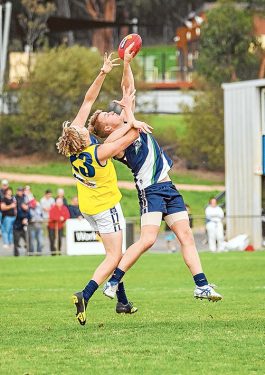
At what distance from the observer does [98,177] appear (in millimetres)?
11867

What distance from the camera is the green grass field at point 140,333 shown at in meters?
9.32

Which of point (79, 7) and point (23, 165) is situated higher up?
point (79, 7)

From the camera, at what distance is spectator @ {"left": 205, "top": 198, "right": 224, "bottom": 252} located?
33281 millimetres

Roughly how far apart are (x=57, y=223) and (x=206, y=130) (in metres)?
22.5

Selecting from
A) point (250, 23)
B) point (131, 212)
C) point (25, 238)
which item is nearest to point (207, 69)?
point (250, 23)

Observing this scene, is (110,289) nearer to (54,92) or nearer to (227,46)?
(54,92)

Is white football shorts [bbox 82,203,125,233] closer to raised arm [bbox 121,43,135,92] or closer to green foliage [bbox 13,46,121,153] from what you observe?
raised arm [bbox 121,43,135,92]

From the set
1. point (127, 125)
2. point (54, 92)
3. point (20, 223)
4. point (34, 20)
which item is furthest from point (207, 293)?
point (34, 20)

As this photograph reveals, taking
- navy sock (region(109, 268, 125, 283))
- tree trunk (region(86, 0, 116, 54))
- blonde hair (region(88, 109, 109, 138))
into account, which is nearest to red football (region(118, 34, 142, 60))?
blonde hair (region(88, 109, 109, 138))

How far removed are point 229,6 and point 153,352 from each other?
49.2 m

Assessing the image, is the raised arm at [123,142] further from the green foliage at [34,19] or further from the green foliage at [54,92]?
the green foliage at [34,19]

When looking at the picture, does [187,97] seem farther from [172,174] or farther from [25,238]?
[25,238]

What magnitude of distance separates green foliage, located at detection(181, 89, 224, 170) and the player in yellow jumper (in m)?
41.5

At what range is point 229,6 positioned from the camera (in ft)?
191
